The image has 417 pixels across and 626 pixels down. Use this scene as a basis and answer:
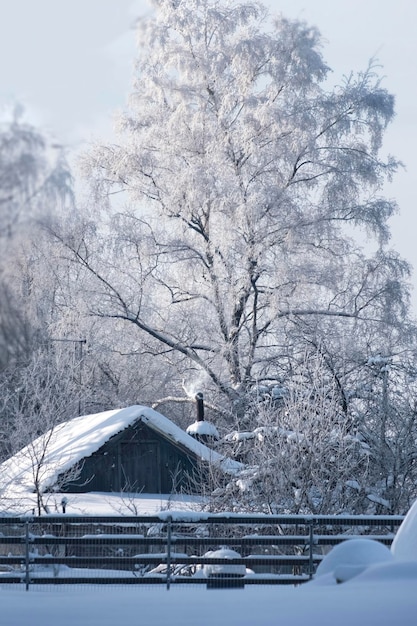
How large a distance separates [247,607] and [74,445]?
2103cm

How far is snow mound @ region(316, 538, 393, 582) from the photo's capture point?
5.46 m

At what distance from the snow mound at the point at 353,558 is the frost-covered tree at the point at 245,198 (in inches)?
832

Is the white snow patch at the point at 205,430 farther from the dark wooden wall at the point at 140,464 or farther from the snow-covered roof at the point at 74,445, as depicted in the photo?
the dark wooden wall at the point at 140,464

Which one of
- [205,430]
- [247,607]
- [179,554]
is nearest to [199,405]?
[205,430]

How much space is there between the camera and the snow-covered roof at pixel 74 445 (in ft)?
81.7

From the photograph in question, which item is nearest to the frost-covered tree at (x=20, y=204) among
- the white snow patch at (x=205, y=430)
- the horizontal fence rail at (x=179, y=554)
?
the horizontal fence rail at (x=179, y=554)

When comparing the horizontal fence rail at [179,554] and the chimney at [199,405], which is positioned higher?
the chimney at [199,405]

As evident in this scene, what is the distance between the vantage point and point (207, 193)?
26641mm

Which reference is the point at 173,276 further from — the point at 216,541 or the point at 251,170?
the point at 216,541

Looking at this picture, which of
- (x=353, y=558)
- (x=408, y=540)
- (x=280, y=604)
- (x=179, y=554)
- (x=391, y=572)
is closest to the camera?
(x=280, y=604)

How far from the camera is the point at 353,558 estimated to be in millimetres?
5648

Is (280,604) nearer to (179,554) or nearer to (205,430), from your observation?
(179,554)

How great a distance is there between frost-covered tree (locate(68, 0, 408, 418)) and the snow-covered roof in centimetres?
211

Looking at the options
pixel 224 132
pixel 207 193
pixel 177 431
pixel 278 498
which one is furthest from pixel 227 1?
pixel 278 498
